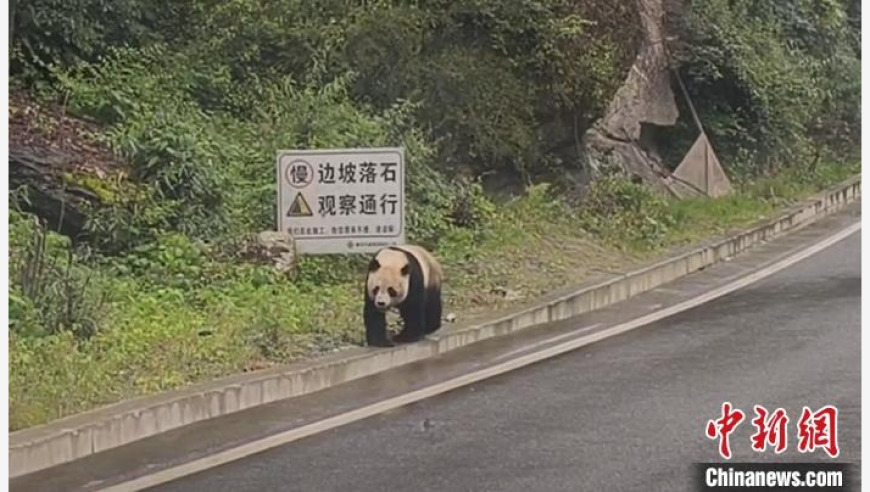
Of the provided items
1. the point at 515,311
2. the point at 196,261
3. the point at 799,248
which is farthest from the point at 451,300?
the point at 799,248

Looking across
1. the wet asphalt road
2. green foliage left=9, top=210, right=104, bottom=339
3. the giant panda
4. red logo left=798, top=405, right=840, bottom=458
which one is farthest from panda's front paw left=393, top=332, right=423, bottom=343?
red logo left=798, top=405, right=840, bottom=458

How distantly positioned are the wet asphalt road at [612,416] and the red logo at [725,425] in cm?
2

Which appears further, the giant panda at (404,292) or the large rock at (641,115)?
the large rock at (641,115)

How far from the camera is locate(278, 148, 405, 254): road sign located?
3842mm

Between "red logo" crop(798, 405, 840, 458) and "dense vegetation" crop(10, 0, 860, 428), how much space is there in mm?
953

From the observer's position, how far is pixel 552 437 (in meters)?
3.52

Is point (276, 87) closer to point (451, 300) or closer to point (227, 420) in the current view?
point (451, 300)

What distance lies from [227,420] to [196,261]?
0.82 metres

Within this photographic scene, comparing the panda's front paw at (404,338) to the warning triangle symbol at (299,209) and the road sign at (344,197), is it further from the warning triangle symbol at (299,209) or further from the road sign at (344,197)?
the warning triangle symbol at (299,209)

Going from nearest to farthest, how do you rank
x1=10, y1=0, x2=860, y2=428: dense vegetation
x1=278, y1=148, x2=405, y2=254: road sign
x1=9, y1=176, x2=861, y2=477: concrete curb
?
x1=9, y1=176, x2=861, y2=477: concrete curb < x1=278, y1=148, x2=405, y2=254: road sign < x1=10, y1=0, x2=860, y2=428: dense vegetation

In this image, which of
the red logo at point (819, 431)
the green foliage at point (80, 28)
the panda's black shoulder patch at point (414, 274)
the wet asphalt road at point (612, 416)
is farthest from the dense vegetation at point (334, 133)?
the red logo at point (819, 431)

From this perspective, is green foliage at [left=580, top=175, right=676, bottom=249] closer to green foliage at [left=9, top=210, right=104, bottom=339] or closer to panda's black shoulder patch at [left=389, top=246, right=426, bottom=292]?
panda's black shoulder patch at [left=389, top=246, right=426, bottom=292]

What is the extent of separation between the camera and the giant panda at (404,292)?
399cm

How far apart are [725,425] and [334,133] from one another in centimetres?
142
